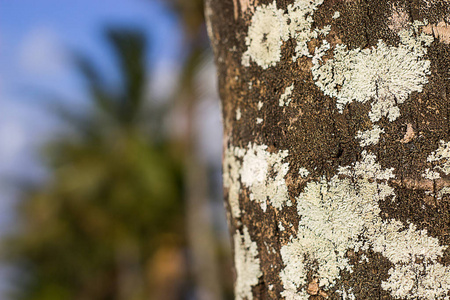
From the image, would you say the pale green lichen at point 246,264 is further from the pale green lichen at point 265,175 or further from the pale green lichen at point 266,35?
the pale green lichen at point 266,35

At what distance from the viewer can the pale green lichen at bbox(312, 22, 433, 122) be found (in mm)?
763

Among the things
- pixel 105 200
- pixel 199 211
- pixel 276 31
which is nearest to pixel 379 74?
pixel 276 31

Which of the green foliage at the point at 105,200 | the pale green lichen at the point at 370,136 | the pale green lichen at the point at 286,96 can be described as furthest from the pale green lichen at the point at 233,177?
the green foliage at the point at 105,200

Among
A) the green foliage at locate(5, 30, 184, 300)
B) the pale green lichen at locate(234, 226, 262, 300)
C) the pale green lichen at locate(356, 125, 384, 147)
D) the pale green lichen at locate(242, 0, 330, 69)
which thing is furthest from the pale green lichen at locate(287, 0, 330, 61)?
the green foliage at locate(5, 30, 184, 300)

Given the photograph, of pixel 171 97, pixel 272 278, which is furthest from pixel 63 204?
pixel 272 278

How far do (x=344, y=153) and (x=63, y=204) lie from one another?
11251 mm

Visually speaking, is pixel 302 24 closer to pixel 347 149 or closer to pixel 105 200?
pixel 347 149

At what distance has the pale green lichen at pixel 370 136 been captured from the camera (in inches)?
30.2

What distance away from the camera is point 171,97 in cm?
945

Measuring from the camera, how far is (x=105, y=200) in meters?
10.7

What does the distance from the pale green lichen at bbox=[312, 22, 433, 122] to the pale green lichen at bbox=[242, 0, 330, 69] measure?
5cm

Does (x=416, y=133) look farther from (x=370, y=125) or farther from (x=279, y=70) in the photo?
(x=279, y=70)

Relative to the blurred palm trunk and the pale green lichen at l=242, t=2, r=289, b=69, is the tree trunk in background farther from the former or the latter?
the blurred palm trunk

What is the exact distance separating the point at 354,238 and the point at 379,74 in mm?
288
